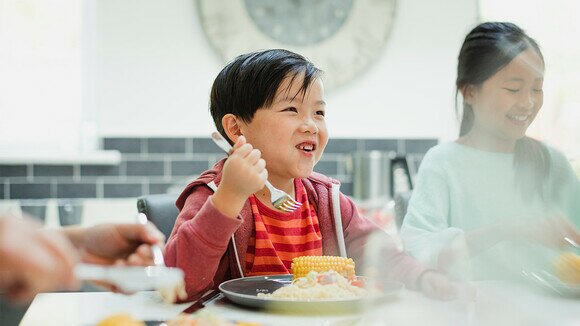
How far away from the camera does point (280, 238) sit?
2.94ft

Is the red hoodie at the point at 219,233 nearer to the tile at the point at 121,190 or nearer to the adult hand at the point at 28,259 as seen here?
the adult hand at the point at 28,259

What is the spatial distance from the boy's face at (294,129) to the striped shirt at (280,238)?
0.05m

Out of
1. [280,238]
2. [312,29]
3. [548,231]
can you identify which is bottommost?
[280,238]

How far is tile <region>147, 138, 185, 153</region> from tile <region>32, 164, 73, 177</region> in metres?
0.23

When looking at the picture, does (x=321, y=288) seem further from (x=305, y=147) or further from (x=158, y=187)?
(x=158, y=187)

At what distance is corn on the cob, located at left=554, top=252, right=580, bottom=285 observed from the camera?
51 cm

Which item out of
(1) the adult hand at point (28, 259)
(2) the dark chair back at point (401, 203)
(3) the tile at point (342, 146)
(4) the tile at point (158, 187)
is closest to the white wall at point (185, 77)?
(3) the tile at point (342, 146)

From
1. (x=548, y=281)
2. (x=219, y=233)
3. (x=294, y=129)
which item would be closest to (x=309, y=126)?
(x=294, y=129)

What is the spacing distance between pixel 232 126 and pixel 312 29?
119 centimetres

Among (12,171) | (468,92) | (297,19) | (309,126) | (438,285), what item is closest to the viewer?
(438,285)

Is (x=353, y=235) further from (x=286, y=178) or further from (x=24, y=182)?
(x=24, y=182)

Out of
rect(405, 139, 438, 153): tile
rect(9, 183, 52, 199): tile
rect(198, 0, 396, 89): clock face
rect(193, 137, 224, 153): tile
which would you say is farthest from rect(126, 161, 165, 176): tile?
→ rect(405, 139, 438, 153): tile

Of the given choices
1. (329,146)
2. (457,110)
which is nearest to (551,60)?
(457,110)

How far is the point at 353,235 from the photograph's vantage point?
36.3 inches
